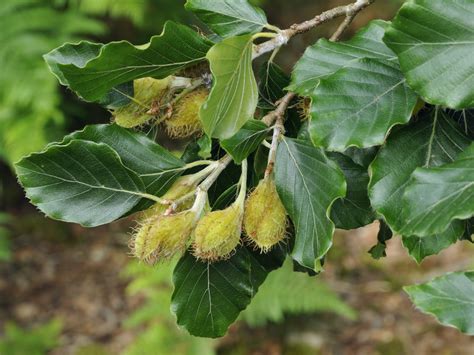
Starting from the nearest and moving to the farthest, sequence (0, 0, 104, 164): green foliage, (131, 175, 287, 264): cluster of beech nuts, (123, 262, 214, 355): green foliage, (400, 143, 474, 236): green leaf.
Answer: (400, 143, 474, 236): green leaf
(131, 175, 287, 264): cluster of beech nuts
(123, 262, 214, 355): green foliage
(0, 0, 104, 164): green foliage

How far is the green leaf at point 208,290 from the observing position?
26.3 inches

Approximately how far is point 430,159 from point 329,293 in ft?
6.09

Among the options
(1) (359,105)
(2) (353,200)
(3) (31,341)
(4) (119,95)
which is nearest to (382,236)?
(2) (353,200)

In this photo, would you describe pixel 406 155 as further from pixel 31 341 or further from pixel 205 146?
pixel 31 341

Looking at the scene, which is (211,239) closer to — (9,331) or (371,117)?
(371,117)

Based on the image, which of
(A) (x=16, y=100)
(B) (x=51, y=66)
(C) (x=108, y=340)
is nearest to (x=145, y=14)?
(A) (x=16, y=100)

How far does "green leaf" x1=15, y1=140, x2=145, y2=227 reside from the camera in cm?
60

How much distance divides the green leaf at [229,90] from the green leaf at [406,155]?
0.12 meters

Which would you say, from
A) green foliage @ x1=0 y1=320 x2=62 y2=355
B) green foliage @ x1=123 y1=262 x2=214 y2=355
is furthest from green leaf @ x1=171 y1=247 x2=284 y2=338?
green foliage @ x1=0 y1=320 x2=62 y2=355

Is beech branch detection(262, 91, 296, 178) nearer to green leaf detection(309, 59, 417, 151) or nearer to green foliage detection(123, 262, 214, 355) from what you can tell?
green leaf detection(309, 59, 417, 151)

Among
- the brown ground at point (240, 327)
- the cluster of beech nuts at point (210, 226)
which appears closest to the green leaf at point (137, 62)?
the cluster of beech nuts at point (210, 226)

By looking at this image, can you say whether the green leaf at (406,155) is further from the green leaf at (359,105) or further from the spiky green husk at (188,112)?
the spiky green husk at (188,112)

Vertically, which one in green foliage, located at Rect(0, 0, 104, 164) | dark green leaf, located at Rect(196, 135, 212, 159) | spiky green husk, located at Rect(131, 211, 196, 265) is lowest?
green foliage, located at Rect(0, 0, 104, 164)

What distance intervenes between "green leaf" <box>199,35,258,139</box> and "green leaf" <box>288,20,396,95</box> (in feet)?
0.19
